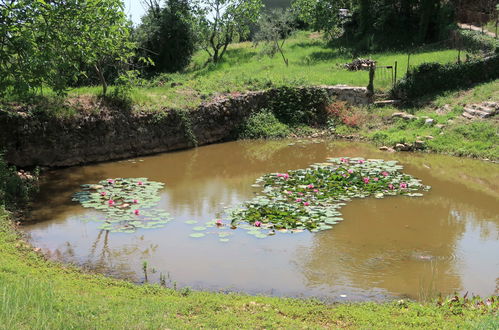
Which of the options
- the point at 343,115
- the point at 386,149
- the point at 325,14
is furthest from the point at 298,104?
the point at 325,14

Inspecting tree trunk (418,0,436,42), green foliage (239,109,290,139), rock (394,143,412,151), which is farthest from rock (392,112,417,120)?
tree trunk (418,0,436,42)

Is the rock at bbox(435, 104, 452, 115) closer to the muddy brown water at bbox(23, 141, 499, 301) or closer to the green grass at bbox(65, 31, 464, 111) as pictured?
the green grass at bbox(65, 31, 464, 111)

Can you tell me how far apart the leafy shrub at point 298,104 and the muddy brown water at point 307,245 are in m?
6.05

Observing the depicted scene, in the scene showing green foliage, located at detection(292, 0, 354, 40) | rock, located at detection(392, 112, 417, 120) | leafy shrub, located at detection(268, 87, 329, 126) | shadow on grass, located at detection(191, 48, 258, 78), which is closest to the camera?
rock, located at detection(392, 112, 417, 120)

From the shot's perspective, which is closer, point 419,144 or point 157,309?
point 157,309

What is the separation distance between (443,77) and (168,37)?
12543mm

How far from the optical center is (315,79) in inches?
784

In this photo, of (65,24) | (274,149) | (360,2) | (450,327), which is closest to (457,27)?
(360,2)

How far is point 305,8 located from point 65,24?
66.6 ft

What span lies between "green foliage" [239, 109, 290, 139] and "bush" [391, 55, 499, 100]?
4.47m

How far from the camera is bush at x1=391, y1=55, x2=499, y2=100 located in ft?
59.9

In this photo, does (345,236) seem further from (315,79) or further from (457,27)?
(457,27)

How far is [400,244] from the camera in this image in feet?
28.1

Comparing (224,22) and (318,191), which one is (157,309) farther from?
(224,22)
